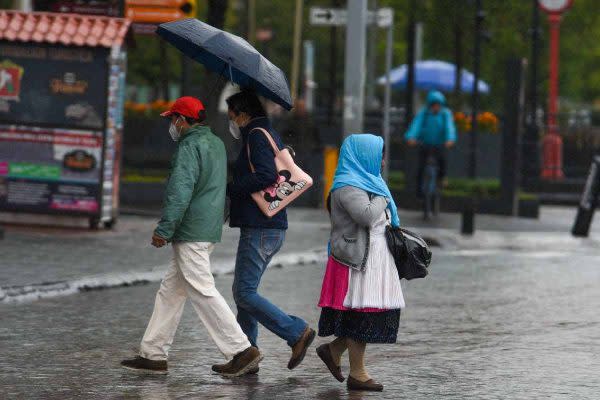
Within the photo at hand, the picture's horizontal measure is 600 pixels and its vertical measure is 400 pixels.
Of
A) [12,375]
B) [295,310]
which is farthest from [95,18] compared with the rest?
[12,375]

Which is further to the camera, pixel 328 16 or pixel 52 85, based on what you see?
pixel 328 16

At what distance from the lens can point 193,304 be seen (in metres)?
8.86

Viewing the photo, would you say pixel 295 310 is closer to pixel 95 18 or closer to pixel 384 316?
pixel 384 316

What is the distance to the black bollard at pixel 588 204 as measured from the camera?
71.2 feet

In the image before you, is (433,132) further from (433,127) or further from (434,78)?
(434,78)

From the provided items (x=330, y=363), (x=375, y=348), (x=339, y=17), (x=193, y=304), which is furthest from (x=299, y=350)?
(x=339, y=17)

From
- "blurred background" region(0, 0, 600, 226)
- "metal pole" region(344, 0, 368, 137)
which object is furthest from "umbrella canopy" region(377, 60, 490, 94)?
"metal pole" region(344, 0, 368, 137)

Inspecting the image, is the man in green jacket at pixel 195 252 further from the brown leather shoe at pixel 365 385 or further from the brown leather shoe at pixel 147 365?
the brown leather shoe at pixel 365 385

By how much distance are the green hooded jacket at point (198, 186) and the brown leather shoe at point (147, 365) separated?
2.35 feet

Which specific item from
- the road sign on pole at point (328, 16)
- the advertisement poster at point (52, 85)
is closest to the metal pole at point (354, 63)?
the road sign on pole at point (328, 16)

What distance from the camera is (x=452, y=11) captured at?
117 ft

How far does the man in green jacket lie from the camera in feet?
28.8

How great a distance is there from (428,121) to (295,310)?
33.7 feet

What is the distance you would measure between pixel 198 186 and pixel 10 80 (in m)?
9.68
